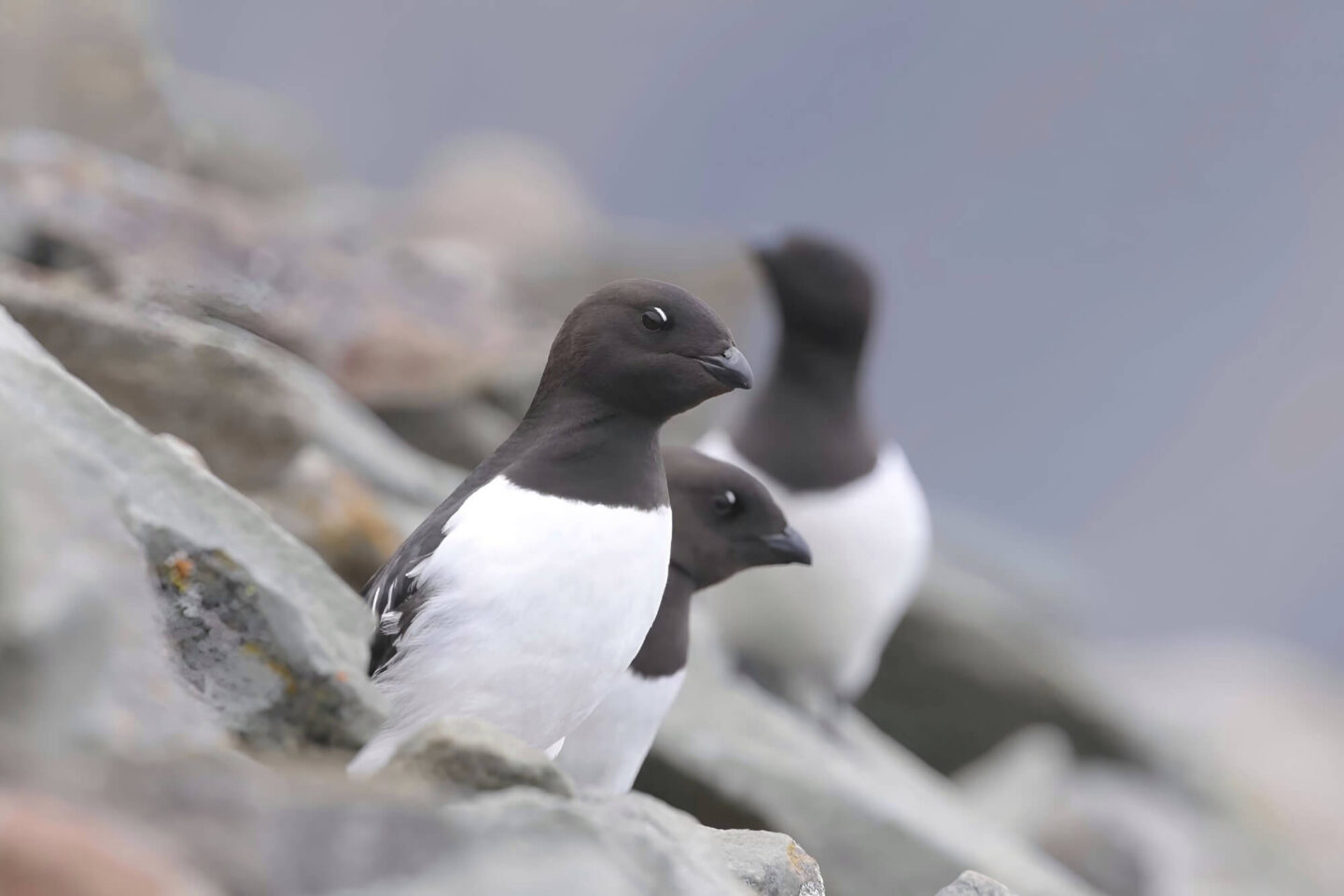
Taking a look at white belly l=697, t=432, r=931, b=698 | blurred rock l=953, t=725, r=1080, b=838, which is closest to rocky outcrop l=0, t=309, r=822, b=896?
white belly l=697, t=432, r=931, b=698

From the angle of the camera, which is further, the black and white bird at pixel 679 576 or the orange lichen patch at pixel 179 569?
the black and white bird at pixel 679 576

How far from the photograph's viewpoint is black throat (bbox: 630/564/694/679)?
525cm

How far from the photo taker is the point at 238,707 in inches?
149

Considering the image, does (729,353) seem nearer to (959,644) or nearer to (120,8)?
(120,8)

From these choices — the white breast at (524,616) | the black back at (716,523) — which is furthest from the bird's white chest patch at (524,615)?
the black back at (716,523)

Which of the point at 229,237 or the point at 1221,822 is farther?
the point at 1221,822

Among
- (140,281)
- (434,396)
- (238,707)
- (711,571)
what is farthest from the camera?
(434,396)

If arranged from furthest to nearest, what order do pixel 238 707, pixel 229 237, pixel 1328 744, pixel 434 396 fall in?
pixel 1328 744 < pixel 434 396 < pixel 229 237 < pixel 238 707

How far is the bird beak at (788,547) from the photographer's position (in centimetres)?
582

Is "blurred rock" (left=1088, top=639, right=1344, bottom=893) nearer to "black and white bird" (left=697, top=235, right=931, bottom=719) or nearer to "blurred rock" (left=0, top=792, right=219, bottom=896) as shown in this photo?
"black and white bird" (left=697, top=235, right=931, bottom=719)

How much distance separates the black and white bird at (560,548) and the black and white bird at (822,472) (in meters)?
3.71

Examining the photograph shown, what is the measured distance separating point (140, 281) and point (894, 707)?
262 inches

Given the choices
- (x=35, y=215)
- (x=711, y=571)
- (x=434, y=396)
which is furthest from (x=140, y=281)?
(x=711, y=571)

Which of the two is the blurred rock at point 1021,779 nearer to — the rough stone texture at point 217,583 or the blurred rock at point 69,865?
the rough stone texture at point 217,583
